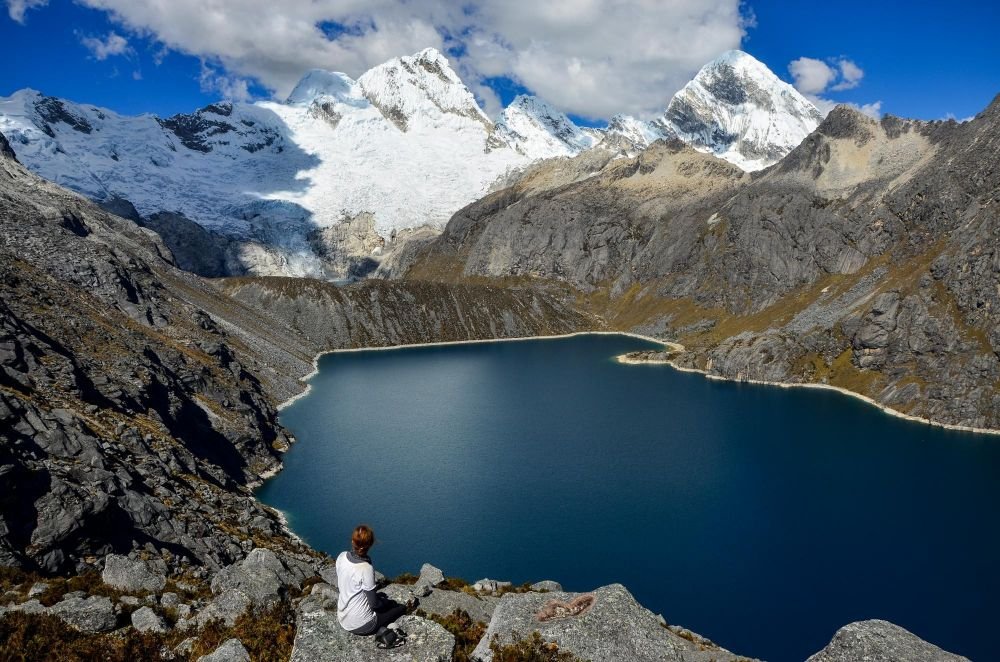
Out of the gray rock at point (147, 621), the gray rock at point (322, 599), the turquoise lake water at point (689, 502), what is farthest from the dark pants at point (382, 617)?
the turquoise lake water at point (689, 502)

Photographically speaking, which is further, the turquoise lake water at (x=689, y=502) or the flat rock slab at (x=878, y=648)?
the turquoise lake water at (x=689, y=502)

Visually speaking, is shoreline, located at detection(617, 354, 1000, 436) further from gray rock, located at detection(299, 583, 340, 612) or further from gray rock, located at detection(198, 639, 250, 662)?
gray rock, located at detection(198, 639, 250, 662)

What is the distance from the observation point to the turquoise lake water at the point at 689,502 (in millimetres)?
48438

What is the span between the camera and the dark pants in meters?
15.2

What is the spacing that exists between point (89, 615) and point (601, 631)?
585 inches

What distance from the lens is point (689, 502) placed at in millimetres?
66875

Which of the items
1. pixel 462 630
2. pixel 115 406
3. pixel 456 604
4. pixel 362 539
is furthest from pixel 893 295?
pixel 362 539

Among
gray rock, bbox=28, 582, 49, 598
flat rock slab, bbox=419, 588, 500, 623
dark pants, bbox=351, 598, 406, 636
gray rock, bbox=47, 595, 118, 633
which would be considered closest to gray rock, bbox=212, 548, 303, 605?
gray rock, bbox=47, 595, 118, 633

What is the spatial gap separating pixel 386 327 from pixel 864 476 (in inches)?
5723

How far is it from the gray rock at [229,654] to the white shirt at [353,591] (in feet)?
11.4

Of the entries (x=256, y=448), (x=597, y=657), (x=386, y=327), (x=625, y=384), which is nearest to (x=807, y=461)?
(x=625, y=384)

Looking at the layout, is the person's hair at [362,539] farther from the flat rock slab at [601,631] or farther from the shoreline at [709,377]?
the shoreline at [709,377]

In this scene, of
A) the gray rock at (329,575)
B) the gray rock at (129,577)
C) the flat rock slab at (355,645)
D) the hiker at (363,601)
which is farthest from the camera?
the gray rock at (329,575)

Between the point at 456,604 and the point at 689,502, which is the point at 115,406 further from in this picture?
the point at 689,502
